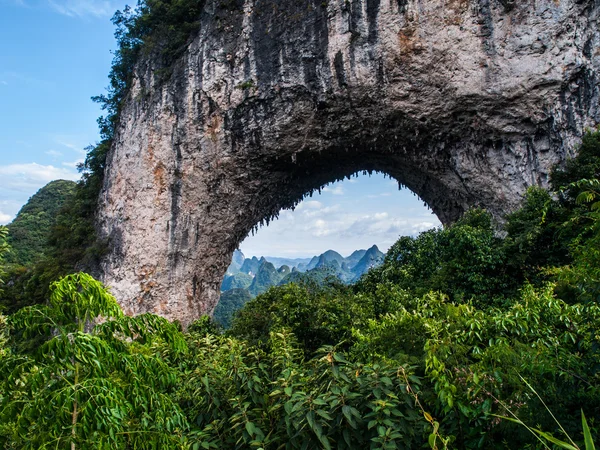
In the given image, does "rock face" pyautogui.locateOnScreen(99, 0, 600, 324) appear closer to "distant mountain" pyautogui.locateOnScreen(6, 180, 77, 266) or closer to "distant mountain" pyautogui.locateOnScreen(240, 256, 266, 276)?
"distant mountain" pyautogui.locateOnScreen(6, 180, 77, 266)

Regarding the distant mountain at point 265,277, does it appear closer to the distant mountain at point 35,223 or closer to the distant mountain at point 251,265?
the distant mountain at point 35,223

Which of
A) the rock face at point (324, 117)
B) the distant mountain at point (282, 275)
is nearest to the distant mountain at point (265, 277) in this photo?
the distant mountain at point (282, 275)

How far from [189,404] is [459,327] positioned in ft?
8.51

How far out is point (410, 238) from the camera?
1260cm

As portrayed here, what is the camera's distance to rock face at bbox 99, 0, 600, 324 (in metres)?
11.7

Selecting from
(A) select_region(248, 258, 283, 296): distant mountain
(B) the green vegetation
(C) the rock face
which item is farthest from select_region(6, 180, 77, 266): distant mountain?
(A) select_region(248, 258, 283, 296): distant mountain

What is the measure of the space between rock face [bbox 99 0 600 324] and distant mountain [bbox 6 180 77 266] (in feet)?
23.5

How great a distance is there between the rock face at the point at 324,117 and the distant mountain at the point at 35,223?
716cm

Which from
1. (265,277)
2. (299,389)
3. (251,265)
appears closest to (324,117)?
(299,389)

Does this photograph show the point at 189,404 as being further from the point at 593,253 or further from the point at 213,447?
the point at 593,253

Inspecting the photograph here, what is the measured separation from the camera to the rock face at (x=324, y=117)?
38.5ft

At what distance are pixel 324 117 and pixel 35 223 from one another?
2386 centimetres

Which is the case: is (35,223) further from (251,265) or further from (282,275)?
(251,265)

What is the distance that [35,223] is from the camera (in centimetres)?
2708
